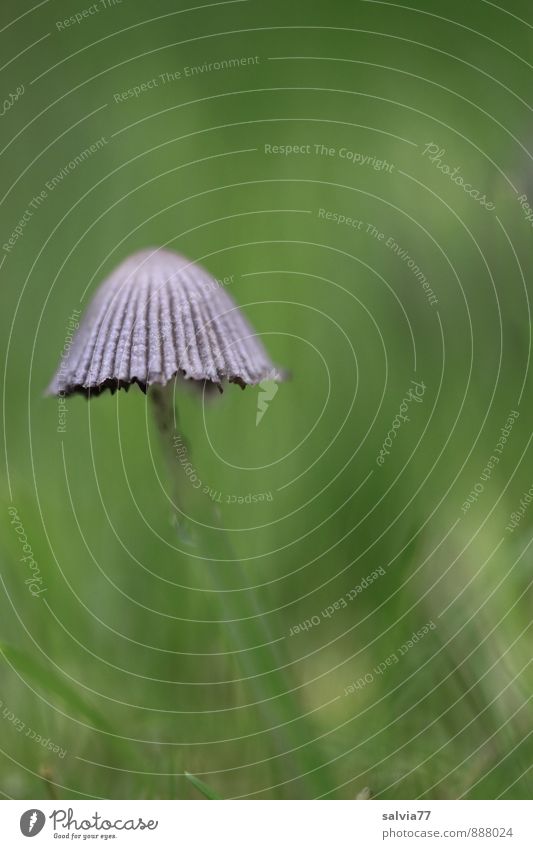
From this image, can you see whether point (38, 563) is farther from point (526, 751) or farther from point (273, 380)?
point (526, 751)

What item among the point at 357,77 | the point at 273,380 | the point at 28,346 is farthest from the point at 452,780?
the point at 357,77

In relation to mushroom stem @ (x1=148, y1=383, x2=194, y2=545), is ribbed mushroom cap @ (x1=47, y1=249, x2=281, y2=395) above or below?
above

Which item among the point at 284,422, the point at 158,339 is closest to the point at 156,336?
the point at 158,339

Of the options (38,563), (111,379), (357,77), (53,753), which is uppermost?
(357,77)

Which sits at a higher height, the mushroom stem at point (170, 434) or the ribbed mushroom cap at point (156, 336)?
the ribbed mushroom cap at point (156, 336)
